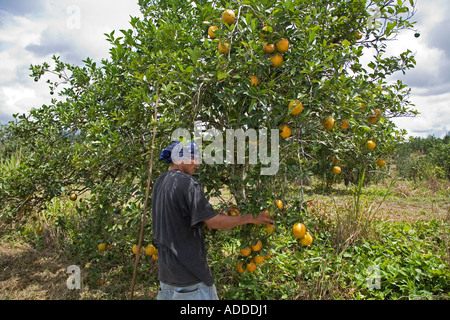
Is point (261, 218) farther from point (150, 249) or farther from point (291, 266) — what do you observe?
point (291, 266)

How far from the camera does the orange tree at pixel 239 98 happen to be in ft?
5.97

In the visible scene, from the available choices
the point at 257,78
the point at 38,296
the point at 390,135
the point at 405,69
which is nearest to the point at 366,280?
the point at 390,135

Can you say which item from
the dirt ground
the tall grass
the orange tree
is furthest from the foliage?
the dirt ground

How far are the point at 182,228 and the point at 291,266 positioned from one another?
5.86 feet

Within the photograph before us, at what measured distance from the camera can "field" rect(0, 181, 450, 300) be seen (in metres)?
2.71

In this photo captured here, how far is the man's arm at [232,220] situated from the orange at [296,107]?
0.64 m

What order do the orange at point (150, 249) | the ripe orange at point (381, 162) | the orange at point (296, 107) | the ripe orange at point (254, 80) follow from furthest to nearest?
the ripe orange at point (381, 162), the orange at point (150, 249), the ripe orange at point (254, 80), the orange at point (296, 107)

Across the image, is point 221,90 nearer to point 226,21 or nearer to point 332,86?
point 226,21

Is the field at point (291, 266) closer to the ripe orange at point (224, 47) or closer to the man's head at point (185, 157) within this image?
the man's head at point (185, 157)

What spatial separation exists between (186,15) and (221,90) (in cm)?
131

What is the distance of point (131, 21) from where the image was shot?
272cm

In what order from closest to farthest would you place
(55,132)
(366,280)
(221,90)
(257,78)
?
1. (257,78)
2. (221,90)
3. (366,280)
4. (55,132)

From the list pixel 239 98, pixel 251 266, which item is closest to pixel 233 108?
pixel 239 98

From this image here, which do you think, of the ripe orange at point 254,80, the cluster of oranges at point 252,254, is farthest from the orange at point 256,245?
the ripe orange at point 254,80
